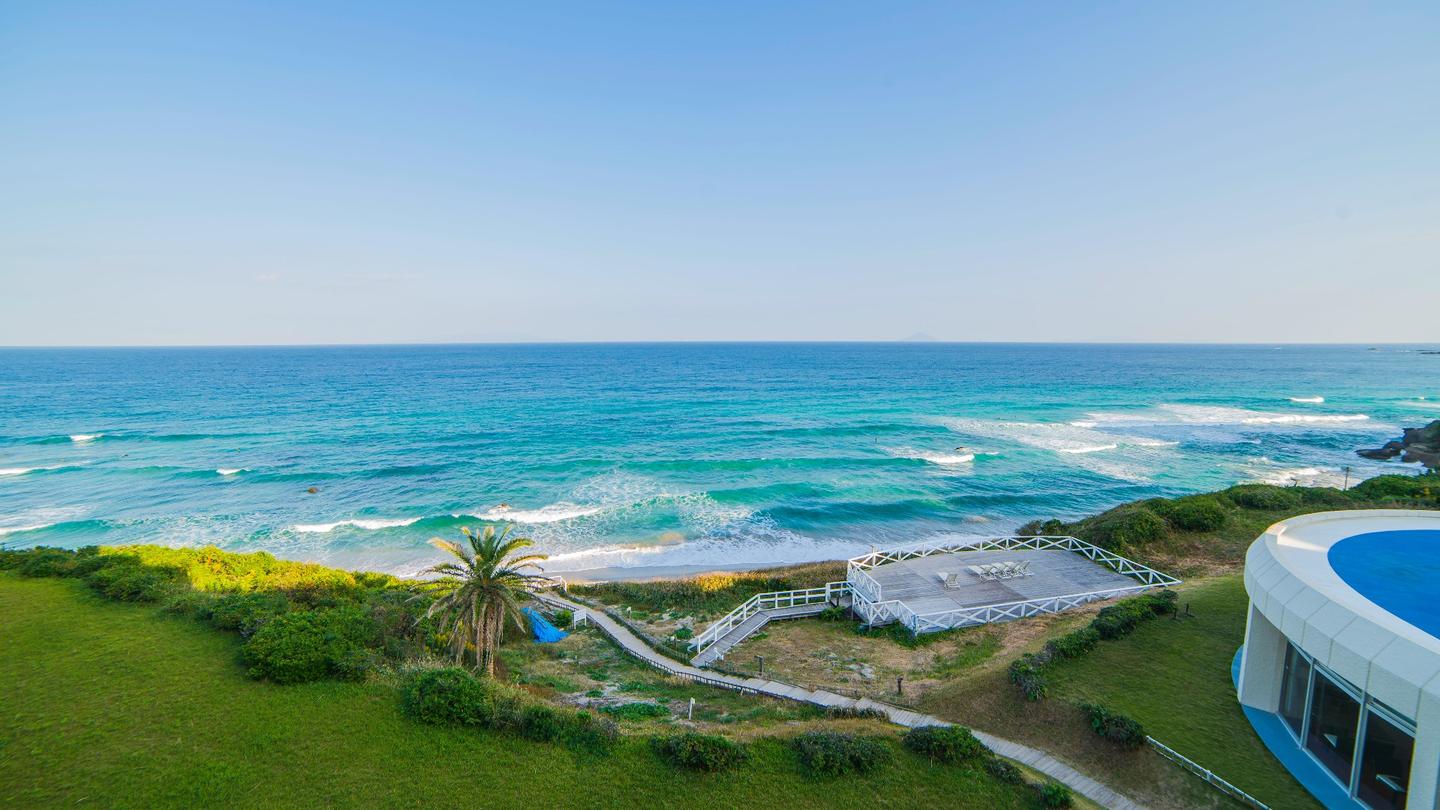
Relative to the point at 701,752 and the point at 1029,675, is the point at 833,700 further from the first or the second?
the point at 701,752

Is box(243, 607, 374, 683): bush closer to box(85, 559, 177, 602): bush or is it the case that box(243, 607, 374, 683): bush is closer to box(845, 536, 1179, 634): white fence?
box(85, 559, 177, 602): bush

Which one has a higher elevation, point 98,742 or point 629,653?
point 98,742

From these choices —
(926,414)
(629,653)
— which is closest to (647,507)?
(629,653)

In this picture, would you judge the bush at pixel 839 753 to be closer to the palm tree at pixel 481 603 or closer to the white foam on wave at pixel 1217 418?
the palm tree at pixel 481 603

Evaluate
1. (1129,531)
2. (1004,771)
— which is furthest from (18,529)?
(1129,531)

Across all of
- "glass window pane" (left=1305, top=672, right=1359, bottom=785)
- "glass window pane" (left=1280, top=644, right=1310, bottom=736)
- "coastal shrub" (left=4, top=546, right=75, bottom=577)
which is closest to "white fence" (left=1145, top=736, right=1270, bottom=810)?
"glass window pane" (left=1305, top=672, right=1359, bottom=785)

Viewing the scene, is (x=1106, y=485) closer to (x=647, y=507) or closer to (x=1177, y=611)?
(x=1177, y=611)

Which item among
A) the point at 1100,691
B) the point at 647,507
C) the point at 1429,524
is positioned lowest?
the point at 647,507
